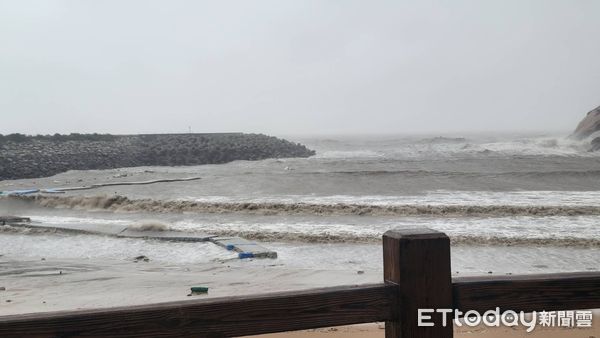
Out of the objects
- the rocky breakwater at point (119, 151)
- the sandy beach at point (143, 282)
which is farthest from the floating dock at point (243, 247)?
the rocky breakwater at point (119, 151)

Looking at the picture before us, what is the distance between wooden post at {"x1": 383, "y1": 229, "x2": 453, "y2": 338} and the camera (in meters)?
1.78

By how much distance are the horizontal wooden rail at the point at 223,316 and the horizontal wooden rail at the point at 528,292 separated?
0.28 metres

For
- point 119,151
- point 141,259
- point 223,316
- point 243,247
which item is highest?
point 119,151

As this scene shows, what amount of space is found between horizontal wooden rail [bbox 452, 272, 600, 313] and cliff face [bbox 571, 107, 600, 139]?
56675 millimetres

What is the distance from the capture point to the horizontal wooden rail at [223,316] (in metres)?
1.67

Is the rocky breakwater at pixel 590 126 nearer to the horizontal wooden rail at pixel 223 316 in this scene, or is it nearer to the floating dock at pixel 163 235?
the floating dock at pixel 163 235

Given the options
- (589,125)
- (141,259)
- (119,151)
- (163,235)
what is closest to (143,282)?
(141,259)

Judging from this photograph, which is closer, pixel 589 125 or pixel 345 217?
pixel 345 217

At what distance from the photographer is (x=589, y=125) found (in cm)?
5434

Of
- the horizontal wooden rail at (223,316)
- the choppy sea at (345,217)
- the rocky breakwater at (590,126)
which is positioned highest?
the rocky breakwater at (590,126)

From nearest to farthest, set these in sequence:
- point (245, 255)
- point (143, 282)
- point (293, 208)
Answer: point (143, 282) < point (245, 255) < point (293, 208)

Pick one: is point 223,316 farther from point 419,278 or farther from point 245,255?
point 245,255

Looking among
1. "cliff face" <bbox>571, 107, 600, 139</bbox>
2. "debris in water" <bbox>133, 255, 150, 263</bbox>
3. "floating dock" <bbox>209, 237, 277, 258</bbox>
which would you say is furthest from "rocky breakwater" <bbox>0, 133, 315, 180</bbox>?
"cliff face" <bbox>571, 107, 600, 139</bbox>

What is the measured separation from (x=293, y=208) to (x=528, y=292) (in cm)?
1358
